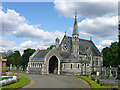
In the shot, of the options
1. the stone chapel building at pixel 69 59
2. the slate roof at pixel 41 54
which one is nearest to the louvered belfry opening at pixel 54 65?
the stone chapel building at pixel 69 59

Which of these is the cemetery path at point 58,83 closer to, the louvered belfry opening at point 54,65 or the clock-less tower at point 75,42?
the clock-less tower at point 75,42

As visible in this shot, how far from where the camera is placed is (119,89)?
53.2 feet

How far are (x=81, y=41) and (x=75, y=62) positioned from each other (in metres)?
13.2

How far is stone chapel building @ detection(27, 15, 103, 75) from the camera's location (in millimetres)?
42938

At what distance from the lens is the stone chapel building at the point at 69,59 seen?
4294 cm

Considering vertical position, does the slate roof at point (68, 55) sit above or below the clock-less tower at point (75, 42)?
below

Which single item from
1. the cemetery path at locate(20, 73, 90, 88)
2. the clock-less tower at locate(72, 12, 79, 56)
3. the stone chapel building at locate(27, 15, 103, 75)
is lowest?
the cemetery path at locate(20, 73, 90, 88)

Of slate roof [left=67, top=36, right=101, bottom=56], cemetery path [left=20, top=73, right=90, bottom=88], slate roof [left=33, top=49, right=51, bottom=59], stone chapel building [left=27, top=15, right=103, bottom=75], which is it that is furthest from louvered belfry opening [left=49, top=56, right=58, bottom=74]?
cemetery path [left=20, top=73, right=90, bottom=88]

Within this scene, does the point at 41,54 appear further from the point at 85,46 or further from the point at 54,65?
the point at 85,46

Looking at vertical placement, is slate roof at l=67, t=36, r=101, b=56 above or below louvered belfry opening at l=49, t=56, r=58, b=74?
above

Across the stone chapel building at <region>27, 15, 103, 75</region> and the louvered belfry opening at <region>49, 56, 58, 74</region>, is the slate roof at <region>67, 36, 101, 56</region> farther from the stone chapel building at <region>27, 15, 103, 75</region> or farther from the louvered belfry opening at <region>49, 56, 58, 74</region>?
the louvered belfry opening at <region>49, 56, 58, 74</region>

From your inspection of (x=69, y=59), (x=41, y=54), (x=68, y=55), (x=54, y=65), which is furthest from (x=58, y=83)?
(x=41, y=54)

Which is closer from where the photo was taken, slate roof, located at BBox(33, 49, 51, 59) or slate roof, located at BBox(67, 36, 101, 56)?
slate roof, located at BBox(33, 49, 51, 59)

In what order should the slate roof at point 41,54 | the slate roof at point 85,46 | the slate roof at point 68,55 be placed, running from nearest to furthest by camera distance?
the slate roof at point 68,55 → the slate roof at point 41,54 → the slate roof at point 85,46
